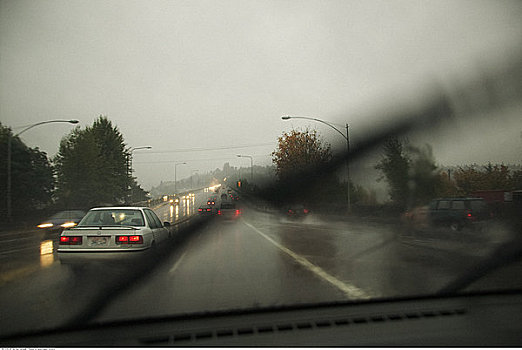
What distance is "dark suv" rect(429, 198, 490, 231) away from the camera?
59.6 ft

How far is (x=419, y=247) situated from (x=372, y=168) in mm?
38915

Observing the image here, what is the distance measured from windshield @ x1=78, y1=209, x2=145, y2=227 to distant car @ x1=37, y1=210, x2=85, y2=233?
9.27 m

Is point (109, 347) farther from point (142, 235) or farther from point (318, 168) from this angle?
point (318, 168)

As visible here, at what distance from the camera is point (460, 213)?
18594 mm

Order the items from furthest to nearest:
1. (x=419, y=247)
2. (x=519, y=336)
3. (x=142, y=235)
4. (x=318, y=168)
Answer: (x=318, y=168), (x=419, y=247), (x=142, y=235), (x=519, y=336)

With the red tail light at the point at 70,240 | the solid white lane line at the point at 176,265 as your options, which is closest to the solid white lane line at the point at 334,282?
the solid white lane line at the point at 176,265

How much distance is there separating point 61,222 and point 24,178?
4521 cm

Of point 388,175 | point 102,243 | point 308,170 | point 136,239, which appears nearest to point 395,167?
point 388,175

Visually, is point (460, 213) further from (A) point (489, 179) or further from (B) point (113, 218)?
(A) point (489, 179)

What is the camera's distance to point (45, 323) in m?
4.54

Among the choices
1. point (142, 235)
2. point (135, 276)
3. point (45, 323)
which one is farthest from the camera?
point (142, 235)

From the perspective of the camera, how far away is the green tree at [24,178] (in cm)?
5259

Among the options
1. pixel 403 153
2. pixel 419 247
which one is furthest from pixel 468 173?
pixel 419 247

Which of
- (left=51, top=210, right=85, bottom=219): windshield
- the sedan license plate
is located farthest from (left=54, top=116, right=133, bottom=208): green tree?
the sedan license plate
